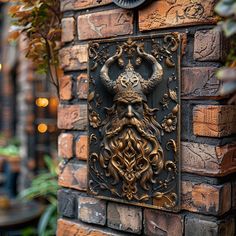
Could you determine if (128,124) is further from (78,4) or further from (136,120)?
(78,4)

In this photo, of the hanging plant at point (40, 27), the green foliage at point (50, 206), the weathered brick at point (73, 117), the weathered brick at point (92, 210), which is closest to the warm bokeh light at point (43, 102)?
the green foliage at point (50, 206)

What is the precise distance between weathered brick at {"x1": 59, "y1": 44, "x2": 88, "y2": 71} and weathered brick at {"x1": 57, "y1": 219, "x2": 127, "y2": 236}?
48cm

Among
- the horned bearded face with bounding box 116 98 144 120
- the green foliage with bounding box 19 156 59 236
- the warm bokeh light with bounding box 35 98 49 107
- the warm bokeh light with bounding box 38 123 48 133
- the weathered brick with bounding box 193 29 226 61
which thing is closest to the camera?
the weathered brick with bounding box 193 29 226 61

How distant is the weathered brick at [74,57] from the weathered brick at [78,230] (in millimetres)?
479

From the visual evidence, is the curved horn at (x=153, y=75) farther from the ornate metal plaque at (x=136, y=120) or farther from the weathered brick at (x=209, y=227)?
the weathered brick at (x=209, y=227)

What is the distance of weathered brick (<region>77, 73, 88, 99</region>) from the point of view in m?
1.11

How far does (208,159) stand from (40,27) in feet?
2.44

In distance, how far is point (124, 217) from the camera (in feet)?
3.42

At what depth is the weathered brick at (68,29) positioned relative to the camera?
115cm

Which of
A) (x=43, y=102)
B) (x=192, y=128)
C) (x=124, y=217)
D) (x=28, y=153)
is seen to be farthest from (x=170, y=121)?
(x=28, y=153)

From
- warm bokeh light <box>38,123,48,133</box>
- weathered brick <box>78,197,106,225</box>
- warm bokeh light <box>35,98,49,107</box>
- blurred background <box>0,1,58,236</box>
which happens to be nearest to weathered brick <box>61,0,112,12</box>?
weathered brick <box>78,197,106,225</box>

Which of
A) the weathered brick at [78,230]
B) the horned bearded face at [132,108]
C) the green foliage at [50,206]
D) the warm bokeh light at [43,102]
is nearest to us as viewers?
the horned bearded face at [132,108]

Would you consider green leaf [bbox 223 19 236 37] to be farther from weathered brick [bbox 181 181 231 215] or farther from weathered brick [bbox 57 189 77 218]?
weathered brick [bbox 57 189 77 218]

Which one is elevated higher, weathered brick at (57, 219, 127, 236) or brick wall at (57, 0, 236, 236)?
brick wall at (57, 0, 236, 236)
